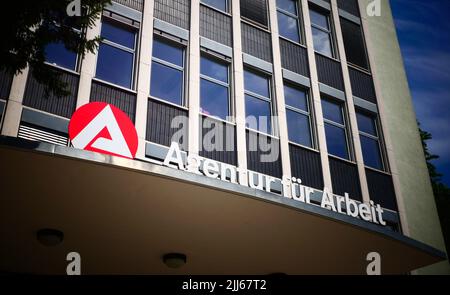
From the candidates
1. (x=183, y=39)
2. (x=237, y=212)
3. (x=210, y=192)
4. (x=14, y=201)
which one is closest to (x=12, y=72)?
(x=14, y=201)

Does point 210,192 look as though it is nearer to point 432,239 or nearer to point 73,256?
point 73,256

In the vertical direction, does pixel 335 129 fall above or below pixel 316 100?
below

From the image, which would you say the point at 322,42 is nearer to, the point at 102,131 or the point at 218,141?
the point at 218,141

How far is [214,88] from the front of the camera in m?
14.3

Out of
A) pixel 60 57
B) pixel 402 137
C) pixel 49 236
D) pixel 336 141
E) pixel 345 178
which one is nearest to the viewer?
pixel 49 236

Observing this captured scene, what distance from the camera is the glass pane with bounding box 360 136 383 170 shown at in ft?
53.6

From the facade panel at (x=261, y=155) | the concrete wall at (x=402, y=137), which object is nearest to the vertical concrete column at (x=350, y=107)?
the concrete wall at (x=402, y=137)

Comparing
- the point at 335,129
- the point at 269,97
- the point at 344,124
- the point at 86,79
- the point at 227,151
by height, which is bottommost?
the point at 227,151

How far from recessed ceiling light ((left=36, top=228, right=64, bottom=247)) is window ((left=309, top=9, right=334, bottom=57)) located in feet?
37.9

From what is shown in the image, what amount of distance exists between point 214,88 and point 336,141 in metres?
4.37

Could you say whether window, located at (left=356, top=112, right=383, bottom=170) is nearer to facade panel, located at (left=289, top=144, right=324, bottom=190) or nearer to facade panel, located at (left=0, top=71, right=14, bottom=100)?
facade panel, located at (left=289, top=144, right=324, bottom=190)

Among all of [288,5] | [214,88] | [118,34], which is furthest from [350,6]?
[118,34]

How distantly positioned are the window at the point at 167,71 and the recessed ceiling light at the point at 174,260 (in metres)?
4.34

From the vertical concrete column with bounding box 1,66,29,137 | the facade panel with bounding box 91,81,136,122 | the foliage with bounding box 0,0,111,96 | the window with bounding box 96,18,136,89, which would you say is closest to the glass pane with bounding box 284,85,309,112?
the window with bounding box 96,18,136,89
